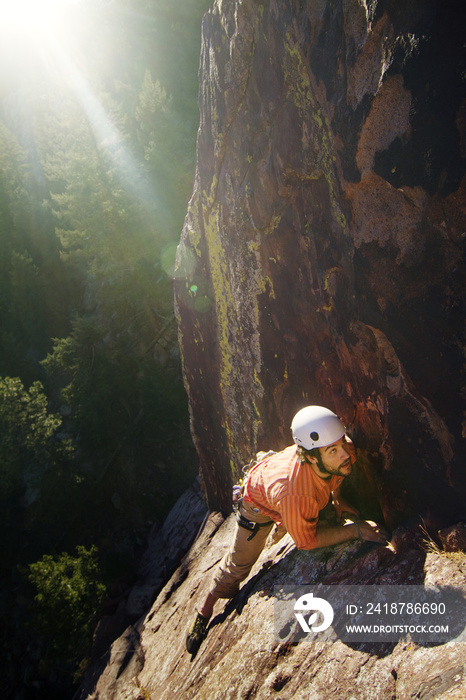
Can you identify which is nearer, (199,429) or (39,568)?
(199,429)

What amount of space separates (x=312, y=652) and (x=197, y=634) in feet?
6.99

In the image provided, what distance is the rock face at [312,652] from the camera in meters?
2.34

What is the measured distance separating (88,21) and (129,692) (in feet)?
122

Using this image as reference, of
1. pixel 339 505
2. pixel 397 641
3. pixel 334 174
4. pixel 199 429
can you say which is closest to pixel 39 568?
pixel 199 429

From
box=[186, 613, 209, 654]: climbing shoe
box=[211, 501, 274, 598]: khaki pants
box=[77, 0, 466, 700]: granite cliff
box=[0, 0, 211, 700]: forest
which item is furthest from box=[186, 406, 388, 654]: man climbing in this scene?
box=[0, 0, 211, 700]: forest

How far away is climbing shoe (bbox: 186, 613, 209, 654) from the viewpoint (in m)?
4.54

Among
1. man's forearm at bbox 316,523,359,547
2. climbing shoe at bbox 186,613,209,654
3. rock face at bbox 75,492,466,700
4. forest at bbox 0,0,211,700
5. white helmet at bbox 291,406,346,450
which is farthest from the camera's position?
forest at bbox 0,0,211,700

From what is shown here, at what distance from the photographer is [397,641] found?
2582 millimetres

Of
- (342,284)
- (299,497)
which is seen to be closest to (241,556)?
(299,497)

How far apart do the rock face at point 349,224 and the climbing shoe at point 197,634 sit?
2.11 meters

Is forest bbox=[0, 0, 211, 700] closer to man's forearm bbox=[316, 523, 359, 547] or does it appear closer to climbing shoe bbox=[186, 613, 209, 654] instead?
climbing shoe bbox=[186, 613, 209, 654]

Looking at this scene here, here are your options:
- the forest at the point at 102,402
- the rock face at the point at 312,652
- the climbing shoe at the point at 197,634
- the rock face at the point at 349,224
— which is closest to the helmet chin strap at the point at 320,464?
the rock face at the point at 349,224

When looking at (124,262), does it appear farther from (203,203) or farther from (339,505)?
(339,505)

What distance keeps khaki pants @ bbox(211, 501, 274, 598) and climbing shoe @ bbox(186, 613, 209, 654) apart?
1.36 ft
